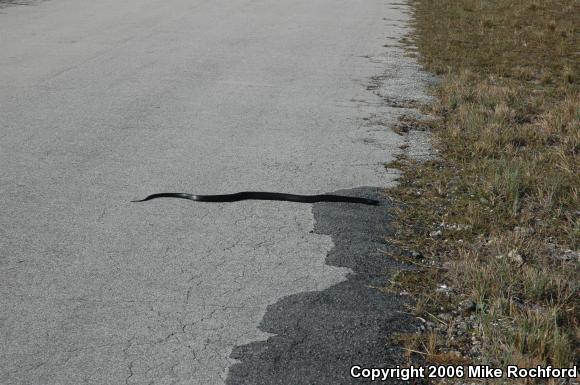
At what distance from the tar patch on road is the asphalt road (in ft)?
0.26

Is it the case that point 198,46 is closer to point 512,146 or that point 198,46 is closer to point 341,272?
point 512,146

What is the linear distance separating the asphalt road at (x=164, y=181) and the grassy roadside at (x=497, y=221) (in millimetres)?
530

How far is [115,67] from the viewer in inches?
403

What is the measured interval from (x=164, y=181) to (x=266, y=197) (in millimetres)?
838

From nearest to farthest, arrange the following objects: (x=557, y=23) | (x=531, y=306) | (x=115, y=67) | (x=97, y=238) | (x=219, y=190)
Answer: (x=531, y=306), (x=97, y=238), (x=219, y=190), (x=115, y=67), (x=557, y=23)

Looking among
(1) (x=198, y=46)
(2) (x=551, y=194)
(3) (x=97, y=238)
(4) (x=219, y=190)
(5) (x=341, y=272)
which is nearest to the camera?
(5) (x=341, y=272)

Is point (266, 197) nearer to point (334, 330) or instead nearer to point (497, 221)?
point (497, 221)

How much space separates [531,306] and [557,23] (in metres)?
12.7

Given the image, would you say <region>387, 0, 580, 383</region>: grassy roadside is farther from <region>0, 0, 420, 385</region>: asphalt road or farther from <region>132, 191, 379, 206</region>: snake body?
<region>0, 0, 420, 385</region>: asphalt road

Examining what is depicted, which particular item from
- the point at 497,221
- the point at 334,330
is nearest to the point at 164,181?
the point at 497,221

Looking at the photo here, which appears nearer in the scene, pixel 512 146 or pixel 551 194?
pixel 551 194


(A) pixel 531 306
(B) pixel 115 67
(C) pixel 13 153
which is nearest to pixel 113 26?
(B) pixel 115 67

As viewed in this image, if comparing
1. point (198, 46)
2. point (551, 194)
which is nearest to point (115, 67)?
point (198, 46)

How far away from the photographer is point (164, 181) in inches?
232
